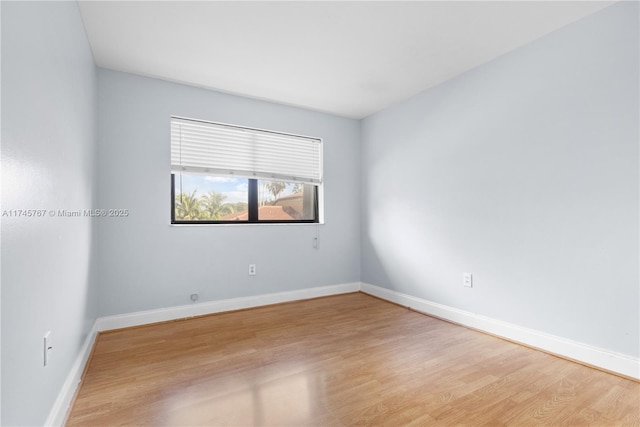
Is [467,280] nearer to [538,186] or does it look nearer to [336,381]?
[538,186]

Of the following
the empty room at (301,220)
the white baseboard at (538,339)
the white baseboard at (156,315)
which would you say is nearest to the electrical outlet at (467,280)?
the empty room at (301,220)

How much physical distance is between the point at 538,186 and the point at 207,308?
3258 mm

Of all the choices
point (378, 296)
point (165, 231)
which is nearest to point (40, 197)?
point (165, 231)

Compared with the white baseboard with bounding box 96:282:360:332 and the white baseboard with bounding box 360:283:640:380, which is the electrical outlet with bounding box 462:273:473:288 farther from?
the white baseboard with bounding box 96:282:360:332

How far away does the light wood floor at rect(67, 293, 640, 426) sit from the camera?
156 centimetres

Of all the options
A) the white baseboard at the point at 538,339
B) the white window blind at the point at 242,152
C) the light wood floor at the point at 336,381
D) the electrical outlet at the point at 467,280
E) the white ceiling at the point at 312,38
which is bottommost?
the light wood floor at the point at 336,381

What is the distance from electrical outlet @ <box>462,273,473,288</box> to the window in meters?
1.94

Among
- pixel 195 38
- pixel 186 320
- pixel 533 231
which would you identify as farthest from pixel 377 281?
pixel 195 38

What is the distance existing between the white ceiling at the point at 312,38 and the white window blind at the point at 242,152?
490 mm

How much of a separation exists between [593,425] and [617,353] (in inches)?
30.5

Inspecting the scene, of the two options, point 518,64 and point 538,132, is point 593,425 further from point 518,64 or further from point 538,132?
point 518,64

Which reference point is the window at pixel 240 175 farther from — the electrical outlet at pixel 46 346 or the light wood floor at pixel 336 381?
the electrical outlet at pixel 46 346

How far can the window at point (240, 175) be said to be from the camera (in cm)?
318

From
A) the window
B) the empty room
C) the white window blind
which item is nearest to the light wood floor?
the empty room
